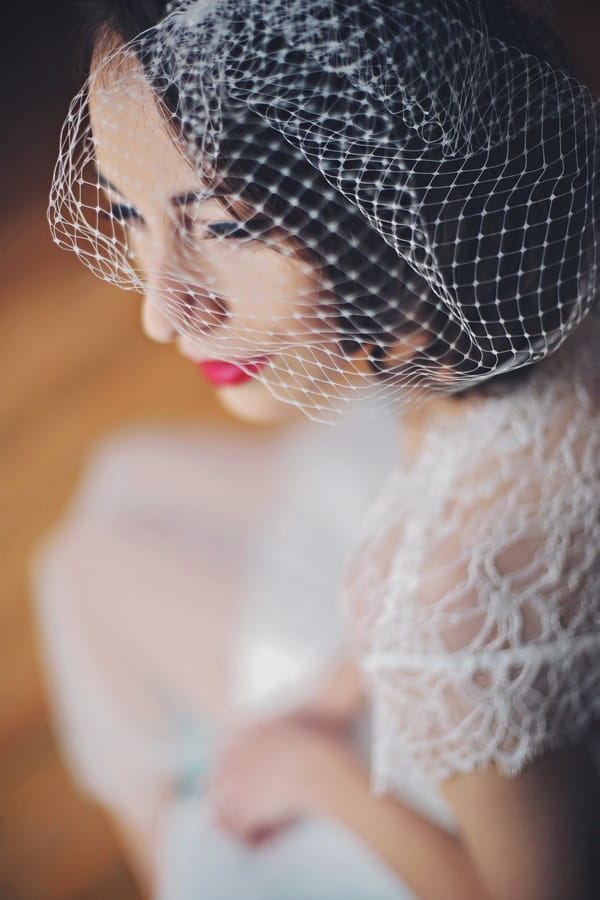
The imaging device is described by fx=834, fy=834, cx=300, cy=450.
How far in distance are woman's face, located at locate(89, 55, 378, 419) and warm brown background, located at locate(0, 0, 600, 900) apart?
2.57ft

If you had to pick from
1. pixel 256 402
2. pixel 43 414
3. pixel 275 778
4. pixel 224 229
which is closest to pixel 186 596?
pixel 275 778

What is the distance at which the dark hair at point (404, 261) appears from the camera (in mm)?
621

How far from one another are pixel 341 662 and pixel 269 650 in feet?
0.34

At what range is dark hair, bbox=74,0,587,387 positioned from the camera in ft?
2.04

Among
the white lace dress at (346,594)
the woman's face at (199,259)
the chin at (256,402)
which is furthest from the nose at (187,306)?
the white lace dress at (346,594)

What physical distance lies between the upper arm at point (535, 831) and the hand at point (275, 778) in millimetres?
225

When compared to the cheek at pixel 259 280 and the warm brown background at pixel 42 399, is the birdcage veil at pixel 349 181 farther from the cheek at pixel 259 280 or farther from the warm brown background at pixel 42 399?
the warm brown background at pixel 42 399

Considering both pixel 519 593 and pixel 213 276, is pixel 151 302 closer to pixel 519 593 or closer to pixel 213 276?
pixel 213 276

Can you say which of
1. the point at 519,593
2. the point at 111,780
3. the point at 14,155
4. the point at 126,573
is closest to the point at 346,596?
the point at 519,593

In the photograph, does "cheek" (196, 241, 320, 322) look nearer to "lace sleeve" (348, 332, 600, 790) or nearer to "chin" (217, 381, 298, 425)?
"chin" (217, 381, 298, 425)

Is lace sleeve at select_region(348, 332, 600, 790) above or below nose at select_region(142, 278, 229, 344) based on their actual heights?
below

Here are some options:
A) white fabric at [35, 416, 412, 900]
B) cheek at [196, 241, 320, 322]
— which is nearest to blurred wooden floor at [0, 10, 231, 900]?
white fabric at [35, 416, 412, 900]

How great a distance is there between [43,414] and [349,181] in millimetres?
1305

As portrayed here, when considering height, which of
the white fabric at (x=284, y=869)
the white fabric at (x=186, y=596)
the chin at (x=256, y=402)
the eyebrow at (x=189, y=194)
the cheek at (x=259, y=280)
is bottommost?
the white fabric at (x=284, y=869)
